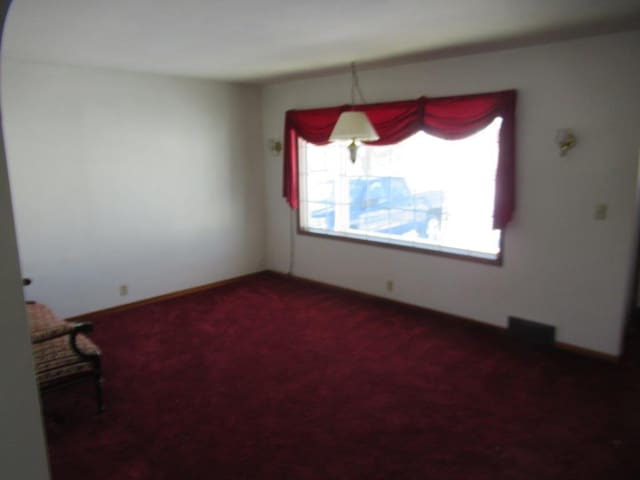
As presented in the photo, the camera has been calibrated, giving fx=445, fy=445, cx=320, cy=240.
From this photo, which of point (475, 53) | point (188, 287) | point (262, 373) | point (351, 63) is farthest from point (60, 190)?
point (475, 53)

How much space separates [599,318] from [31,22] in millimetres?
4368

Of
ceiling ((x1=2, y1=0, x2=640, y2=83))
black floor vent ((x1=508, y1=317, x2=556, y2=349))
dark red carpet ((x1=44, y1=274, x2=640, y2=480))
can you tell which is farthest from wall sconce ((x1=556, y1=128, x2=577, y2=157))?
dark red carpet ((x1=44, y1=274, x2=640, y2=480))

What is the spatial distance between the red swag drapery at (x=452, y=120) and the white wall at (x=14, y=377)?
3.50 meters

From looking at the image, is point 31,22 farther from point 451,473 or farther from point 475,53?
point 451,473

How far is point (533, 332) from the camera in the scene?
12.2 ft

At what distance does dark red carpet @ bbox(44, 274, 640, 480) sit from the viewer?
7.66 ft

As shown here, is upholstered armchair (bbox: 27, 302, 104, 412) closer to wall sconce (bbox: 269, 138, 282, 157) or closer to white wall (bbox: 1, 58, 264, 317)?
white wall (bbox: 1, 58, 264, 317)

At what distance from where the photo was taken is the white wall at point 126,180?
401 centimetres

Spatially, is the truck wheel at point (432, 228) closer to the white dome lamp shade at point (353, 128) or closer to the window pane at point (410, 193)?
the window pane at point (410, 193)

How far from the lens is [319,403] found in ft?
9.51

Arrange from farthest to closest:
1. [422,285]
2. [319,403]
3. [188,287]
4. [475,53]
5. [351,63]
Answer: [188,287]
[422,285]
[351,63]
[475,53]
[319,403]

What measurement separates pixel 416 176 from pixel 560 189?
1332 mm

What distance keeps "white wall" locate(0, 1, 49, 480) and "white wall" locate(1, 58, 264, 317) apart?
3.65 meters

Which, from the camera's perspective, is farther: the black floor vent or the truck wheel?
the truck wheel
